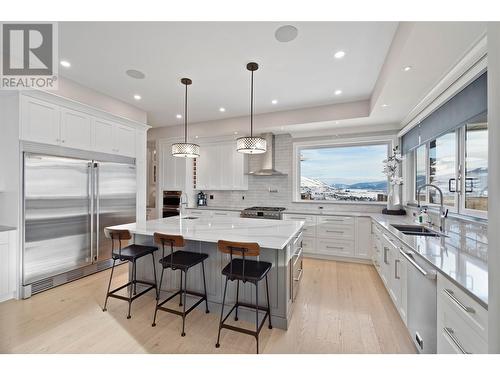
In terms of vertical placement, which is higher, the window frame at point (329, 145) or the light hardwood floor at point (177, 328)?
the window frame at point (329, 145)

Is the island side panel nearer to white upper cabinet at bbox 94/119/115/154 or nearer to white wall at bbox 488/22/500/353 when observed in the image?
white wall at bbox 488/22/500/353

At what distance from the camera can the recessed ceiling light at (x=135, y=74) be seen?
2.89 metres

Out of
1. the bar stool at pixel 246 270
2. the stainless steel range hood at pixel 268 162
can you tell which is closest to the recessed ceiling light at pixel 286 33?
the bar stool at pixel 246 270

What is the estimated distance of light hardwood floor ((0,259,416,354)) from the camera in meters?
1.81

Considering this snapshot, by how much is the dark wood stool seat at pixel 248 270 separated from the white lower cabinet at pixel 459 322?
3.82 ft

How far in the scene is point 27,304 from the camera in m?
2.46

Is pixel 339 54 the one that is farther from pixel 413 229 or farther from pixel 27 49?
pixel 27 49

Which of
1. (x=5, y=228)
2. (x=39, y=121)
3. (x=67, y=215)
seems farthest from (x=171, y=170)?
(x=5, y=228)

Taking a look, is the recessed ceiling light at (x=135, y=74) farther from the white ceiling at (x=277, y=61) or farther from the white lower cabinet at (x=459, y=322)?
the white lower cabinet at (x=459, y=322)

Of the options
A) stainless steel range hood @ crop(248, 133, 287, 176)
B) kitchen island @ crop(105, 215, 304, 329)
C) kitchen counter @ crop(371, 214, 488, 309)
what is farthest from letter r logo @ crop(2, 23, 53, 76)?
kitchen counter @ crop(371, 214, 488, 309)

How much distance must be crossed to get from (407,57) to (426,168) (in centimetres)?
205

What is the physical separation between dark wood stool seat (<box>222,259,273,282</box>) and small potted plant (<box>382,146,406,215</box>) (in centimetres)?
302

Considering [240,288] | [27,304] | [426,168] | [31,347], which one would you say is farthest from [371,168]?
[27,304]
